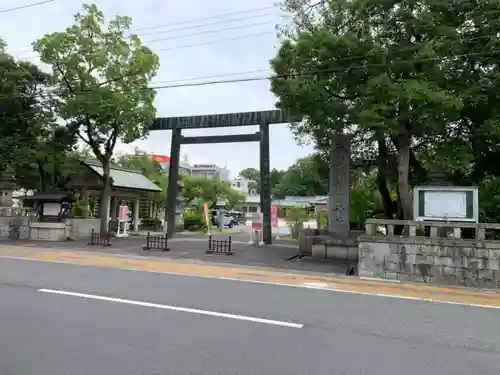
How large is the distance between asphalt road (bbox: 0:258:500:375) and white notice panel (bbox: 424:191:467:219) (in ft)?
13.1

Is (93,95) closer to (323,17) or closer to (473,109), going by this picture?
(323,17)

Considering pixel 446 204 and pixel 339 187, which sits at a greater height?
pixel 339 187

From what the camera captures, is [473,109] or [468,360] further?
[473,109]

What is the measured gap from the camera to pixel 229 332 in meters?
5.53

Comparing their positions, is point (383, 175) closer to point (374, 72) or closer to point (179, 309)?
point (374, 72)

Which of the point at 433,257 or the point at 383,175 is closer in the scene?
the point at 433,257

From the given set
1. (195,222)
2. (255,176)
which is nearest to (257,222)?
(195,222)

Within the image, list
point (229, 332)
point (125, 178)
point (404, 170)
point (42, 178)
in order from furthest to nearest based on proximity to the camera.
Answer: point (125, 178) < point (42, 178) < point (404, 170) < point (229, 332)

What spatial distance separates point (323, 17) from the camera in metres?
13.7

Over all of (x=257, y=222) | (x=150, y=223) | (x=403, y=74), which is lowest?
(x=150, y=223)

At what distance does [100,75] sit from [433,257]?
17.4m

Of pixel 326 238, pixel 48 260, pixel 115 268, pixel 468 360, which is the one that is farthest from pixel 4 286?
pixel 326 238

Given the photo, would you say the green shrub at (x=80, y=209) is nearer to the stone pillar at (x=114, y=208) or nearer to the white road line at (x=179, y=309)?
the stone pillar at (x=114, y=208)

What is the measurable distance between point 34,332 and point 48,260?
852cm
